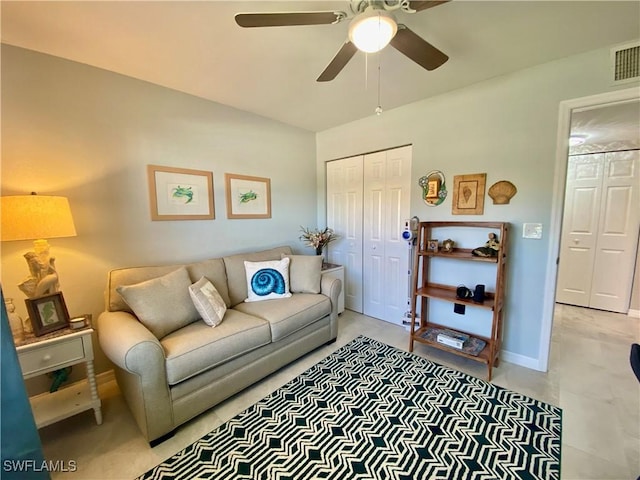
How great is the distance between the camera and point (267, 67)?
6.57 ft

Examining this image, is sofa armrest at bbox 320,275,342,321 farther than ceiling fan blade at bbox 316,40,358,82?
Yes

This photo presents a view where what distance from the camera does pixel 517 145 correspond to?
7.17ft

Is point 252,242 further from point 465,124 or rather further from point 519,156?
point 519,156

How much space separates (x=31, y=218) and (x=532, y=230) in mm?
3479

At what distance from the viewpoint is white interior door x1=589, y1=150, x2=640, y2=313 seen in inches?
126

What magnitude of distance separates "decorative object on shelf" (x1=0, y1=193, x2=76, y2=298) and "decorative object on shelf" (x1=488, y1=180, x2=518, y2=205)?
3.17m

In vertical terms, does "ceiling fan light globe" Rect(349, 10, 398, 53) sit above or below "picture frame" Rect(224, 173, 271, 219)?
above

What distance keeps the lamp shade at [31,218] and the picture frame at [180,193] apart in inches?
28.5

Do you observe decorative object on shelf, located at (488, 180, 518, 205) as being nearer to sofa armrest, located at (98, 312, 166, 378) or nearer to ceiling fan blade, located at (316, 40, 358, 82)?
ceiling fan blade, located at (316, 40, 358, 82)

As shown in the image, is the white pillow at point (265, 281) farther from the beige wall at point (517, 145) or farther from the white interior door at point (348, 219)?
the beige wall at point (517, 145)

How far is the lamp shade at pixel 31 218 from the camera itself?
1465 mm

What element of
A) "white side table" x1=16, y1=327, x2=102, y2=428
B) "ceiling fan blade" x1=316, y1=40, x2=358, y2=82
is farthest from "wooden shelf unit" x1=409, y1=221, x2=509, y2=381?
"white side table" x1=16, y1=327, x2=102, y2=428

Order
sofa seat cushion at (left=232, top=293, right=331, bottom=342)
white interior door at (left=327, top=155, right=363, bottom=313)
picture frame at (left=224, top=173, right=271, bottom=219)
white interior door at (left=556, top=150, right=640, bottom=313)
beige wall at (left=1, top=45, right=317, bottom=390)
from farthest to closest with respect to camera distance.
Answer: white interior door at (left=327, top=155, right=363, bottom=313), white interior door at (left=556, top=150, right=640, bottom=313), picture frame at (left=224, top=173, right=271, bottom=219), sofa seat cushion at (left=232, top=293, right=331, bottom=342), beige wall at (left=1, top=45, right=317, bottom=390)

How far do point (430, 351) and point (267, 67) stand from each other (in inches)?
113
